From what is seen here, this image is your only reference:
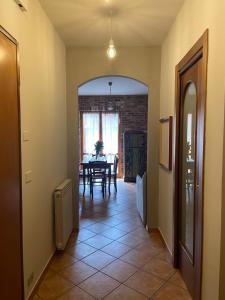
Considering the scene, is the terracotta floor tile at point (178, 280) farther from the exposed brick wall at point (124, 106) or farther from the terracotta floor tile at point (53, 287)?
the exposed brick wall at point (124, 106)

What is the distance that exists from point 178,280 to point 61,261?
4.25ft

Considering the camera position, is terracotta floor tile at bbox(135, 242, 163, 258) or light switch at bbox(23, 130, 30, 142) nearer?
light switch at bbox(23, 130, 30, 142)

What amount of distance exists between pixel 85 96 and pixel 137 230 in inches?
208

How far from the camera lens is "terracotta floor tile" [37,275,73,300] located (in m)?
2.29

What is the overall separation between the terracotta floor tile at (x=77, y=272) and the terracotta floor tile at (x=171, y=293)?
2.38ft

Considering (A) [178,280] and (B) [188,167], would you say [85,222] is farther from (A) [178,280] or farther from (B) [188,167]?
(B) [188,167]

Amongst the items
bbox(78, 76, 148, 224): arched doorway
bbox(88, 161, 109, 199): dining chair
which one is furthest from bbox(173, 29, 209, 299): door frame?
bbox(78, 76, 148, 224): arched doorway

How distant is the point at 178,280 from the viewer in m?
2.54

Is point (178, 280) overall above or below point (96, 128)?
below

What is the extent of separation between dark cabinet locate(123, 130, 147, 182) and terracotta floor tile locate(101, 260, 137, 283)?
16.0 ft

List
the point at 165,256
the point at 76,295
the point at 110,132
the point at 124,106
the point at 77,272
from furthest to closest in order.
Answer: the point at 110,132 → the point at 124,106 → the point at 165,256 → the point at 77,272 → the point at 76,295

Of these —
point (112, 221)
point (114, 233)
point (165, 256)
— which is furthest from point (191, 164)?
point (112, 221)

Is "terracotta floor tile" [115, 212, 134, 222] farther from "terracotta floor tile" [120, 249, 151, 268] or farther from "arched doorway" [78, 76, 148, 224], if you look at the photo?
"arched doorway" [78, 76, 148, 224]

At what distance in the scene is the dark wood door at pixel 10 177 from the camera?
5.33ft
